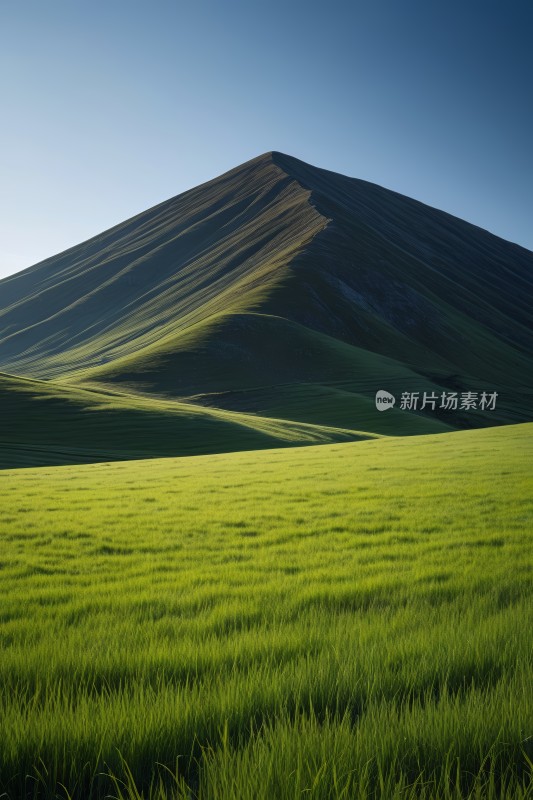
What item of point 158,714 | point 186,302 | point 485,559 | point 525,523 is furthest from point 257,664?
point 186,302

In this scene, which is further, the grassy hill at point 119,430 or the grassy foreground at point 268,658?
the grassy hill at point 119,430

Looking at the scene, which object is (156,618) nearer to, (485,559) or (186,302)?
(485,559)

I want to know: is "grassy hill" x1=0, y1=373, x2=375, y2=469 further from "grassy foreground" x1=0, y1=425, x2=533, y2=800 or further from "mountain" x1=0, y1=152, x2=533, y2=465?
"grassy foreground" x1=0, y1=425, x2=533, y2=800

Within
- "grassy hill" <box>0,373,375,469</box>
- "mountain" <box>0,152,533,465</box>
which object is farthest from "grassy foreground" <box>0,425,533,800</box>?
"mountain" <box>0,152,533,465</box>

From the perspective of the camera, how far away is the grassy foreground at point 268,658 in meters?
2.86

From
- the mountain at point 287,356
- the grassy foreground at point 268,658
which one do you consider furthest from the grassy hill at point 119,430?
the grassy foreground at point 268,658

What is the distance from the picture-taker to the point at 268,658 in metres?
4.36

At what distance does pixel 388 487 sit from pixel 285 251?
171 metres

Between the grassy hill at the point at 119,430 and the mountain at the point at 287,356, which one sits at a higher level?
the mountain at the point at 287,356

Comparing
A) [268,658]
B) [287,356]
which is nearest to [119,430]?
[268,658]

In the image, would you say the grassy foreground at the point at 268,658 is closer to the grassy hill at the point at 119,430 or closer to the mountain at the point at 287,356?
the grassy hill at the point at 119,430

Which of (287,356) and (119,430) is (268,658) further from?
(287,356)

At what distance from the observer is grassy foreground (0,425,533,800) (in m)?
2.86

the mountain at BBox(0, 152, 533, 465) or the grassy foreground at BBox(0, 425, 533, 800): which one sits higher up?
the mountain at BBox(0, 152, 533, 465)
